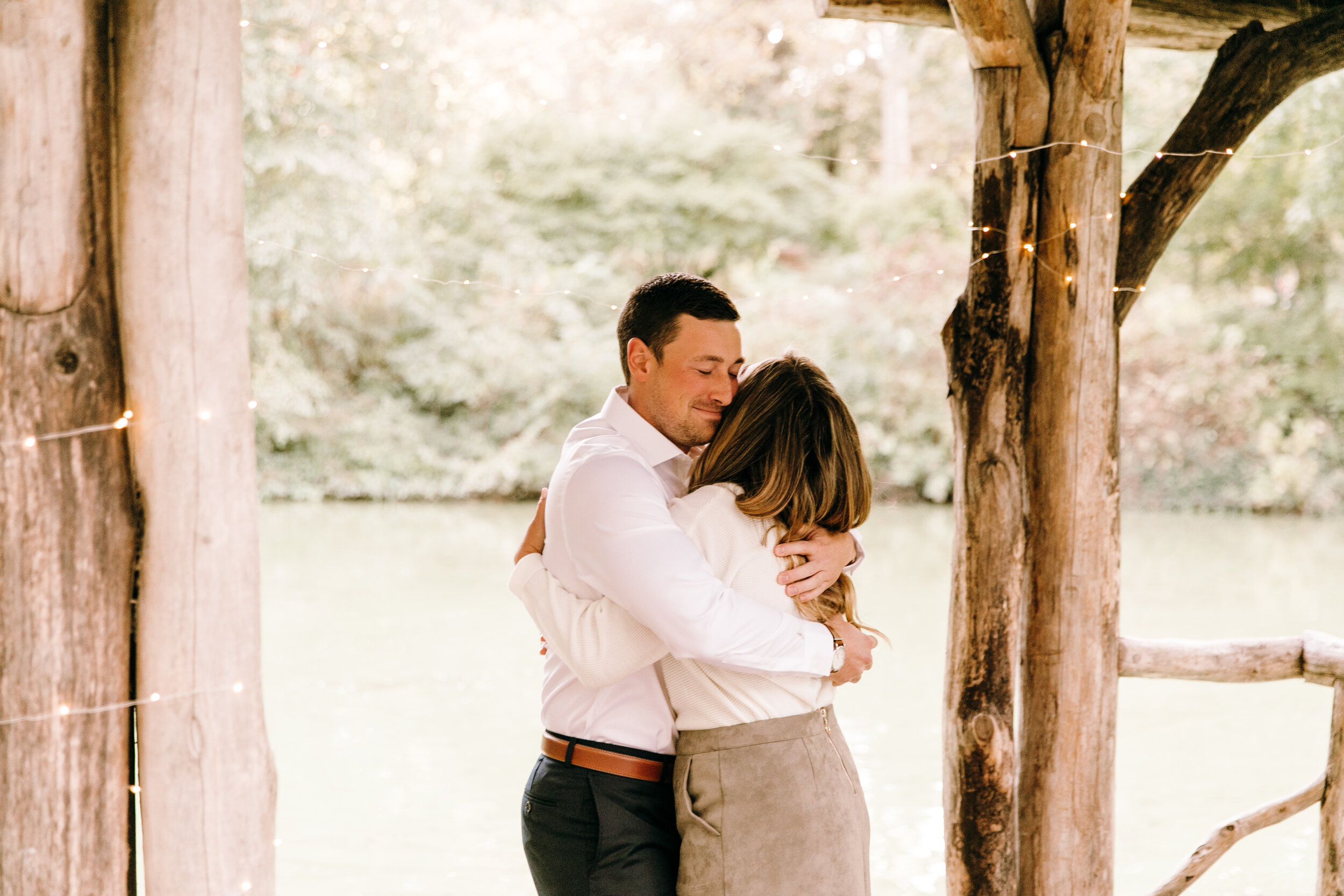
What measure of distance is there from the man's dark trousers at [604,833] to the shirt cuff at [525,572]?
0.98 ft

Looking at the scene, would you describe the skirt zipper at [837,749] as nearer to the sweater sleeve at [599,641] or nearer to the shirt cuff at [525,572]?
the sweater sleeve at [599,641]

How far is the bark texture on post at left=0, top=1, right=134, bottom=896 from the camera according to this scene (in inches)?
64.6

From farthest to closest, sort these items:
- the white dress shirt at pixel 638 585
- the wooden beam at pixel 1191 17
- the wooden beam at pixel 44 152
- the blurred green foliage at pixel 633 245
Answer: the blurred green foliage at pixel 633 245 < the wooden beam at pixel 1191 17 < the white dress shirt at pixel 638 585 < the wooden beam at pixel 44 152

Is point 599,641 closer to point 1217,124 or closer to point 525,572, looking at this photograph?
point 525,572

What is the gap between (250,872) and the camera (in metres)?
1.77

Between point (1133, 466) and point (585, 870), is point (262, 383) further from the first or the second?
point (585, 870)

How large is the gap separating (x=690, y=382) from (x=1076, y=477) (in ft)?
4.01

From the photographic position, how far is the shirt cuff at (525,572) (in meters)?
2.02

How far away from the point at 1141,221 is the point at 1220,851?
5.38 ft

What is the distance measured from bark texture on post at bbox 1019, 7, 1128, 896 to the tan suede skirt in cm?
113

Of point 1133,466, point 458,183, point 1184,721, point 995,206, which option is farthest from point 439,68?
point 995,206

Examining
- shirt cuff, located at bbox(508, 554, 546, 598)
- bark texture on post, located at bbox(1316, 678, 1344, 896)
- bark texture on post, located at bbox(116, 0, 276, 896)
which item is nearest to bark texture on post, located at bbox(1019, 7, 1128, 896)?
bark texture on post, located at bbox(1316, 678, 1344, 896)

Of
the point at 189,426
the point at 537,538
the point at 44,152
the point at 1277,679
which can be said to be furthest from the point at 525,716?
the point at 44,152

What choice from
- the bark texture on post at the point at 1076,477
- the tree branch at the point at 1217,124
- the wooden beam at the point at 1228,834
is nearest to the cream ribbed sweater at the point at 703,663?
the bark texture on post at the point at 1076,477
